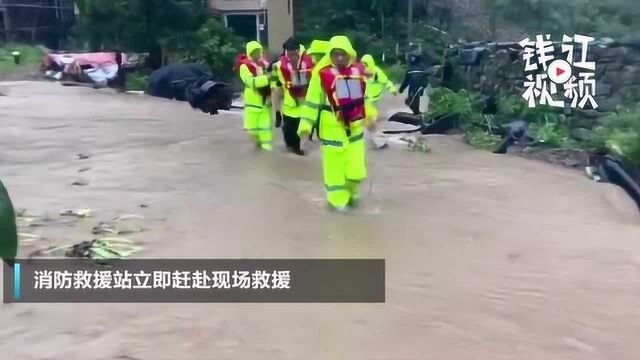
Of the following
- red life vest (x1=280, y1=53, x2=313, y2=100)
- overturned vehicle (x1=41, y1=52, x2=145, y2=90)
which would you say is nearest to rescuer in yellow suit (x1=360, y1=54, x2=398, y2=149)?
red life vest (x1=280, y1=53, x2=313, y2=100)

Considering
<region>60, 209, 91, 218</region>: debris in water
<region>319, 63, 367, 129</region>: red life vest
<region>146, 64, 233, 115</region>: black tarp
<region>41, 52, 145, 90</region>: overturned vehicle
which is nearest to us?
<region>319, 63, 367, 129</region>: red life vest

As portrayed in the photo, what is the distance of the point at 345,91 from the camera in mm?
7836

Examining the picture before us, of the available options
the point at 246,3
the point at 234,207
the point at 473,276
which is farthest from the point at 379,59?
the point at 473,276

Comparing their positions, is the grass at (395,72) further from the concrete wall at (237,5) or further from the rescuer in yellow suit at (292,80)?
the rescuer in yellow suit at (292,80)

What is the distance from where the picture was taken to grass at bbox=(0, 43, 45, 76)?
27469 mm

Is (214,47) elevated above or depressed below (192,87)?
above

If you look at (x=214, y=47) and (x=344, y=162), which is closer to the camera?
(x=344, y=162)

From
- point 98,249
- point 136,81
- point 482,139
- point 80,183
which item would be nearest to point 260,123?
point 80,183

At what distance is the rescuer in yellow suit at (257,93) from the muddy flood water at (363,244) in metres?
0.30

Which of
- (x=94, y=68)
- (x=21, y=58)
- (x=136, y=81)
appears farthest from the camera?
(x=21, y=58)

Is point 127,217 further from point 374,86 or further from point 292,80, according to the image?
point 292,80

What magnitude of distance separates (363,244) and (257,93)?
194 inches

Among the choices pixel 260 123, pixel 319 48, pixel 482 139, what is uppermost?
pixel 319 48

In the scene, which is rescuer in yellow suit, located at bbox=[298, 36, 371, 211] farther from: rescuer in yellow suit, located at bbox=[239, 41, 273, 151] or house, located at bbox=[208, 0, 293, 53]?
house, located at bbox=[208, 0, 293, 53]
